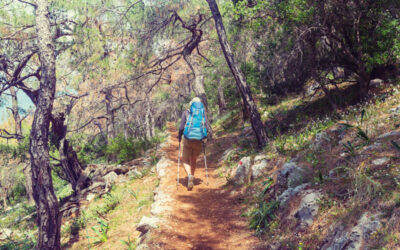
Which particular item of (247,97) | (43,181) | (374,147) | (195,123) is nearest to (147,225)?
(43,181)

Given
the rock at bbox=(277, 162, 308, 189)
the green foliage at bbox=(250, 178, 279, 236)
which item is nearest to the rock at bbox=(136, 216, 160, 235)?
the green foliage at bbox=(250, 178, 279, 236)

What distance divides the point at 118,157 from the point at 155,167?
3.57m

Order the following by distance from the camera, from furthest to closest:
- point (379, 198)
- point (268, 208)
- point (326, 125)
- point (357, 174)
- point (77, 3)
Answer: point (77, 3) → point (326, 125) → point (268, 208) → point (357, 174) → point (379, 198)

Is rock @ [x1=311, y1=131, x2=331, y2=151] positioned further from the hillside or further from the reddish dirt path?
the reddish dirt path

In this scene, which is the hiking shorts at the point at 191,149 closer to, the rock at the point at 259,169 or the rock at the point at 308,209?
the rock at the point at 259,169

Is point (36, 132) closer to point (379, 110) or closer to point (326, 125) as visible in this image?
point (326, 125)

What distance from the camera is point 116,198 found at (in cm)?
832

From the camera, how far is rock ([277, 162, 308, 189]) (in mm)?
4844

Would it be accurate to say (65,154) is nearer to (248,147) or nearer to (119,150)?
(119,150)

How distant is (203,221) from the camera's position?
18.4 feet

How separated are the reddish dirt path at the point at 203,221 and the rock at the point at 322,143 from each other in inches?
79.1

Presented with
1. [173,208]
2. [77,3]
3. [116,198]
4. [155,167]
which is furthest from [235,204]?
[77,3]

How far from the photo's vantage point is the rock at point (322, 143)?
217 inches

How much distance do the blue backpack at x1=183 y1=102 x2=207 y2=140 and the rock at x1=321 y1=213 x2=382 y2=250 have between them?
168 inches
